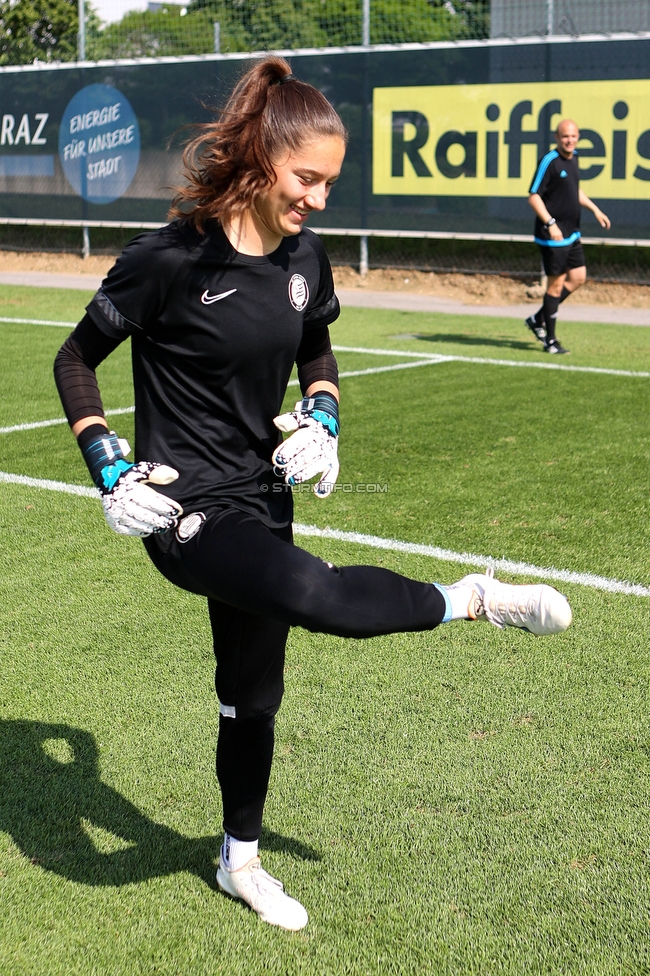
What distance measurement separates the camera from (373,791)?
330 cm

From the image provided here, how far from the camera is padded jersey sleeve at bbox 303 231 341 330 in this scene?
114 inches

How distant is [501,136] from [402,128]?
5.55 ft

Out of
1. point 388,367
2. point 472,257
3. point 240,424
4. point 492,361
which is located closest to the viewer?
point 240,424

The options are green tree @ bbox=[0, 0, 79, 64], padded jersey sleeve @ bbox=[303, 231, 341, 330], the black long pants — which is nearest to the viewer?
the black long pants

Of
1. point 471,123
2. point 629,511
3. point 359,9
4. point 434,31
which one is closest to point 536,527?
point 629,511

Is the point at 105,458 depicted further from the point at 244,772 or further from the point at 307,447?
the point at 244,772

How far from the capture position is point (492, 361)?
1138 centimetres

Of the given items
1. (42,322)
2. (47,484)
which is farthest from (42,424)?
(42,322)

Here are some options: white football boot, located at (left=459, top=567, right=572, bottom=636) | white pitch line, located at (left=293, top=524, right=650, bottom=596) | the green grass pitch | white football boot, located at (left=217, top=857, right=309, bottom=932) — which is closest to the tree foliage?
the green grass pitch

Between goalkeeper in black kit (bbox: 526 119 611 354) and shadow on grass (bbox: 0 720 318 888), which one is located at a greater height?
goalkeeper in black kit (bbox: 526 119 611 354)

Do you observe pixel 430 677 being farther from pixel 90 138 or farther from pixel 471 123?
pixel 90 138

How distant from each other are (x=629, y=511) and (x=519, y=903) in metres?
3.77

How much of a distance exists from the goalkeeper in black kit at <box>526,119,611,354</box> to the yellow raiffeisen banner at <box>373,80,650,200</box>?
4.07 meters

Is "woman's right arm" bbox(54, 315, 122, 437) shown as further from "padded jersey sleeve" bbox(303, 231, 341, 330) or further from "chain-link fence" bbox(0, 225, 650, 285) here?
"chain-link fence" bbox(0, 225, 650, 285)
